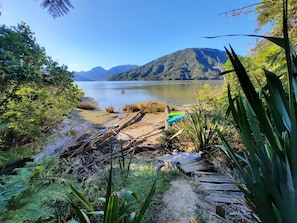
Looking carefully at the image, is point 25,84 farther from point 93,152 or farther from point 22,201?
point 22,201

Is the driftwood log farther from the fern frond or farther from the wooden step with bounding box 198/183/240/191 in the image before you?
the fern frond

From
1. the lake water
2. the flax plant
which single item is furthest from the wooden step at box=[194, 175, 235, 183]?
the lake water

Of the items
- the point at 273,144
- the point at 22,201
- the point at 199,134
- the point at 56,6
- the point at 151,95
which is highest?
the point at 56,6

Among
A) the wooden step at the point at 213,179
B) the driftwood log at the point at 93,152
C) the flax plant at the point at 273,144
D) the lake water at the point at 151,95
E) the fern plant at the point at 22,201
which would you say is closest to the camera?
the flax plant at the point at 273,144

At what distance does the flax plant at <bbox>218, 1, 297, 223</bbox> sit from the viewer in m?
0.69

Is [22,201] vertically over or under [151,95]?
over

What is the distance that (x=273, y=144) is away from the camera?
753 millimetres

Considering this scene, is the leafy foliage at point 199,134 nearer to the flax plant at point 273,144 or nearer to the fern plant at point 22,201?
the flax plant at point 273,144

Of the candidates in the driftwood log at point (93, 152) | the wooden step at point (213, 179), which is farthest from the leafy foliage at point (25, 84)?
the wooden step at point (213, 179)

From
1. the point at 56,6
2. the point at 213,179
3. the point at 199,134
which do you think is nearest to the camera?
the point at 56,6

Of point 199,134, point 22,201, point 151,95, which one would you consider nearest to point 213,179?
point 199,134

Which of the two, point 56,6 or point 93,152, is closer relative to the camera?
point 56,6

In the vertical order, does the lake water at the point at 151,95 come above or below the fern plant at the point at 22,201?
below

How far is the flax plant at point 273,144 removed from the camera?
2.27ft
